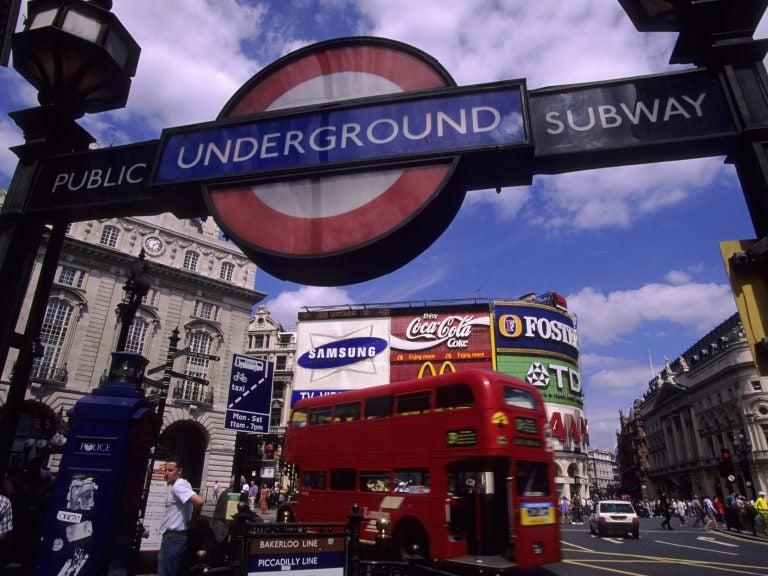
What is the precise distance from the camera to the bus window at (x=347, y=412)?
12.3 metres

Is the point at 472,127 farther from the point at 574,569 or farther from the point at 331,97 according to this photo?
the point at 574,569

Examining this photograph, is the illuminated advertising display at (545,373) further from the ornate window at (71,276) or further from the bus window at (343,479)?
the ornate window at (71,276)

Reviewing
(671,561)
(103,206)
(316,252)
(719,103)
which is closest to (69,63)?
(103,206)

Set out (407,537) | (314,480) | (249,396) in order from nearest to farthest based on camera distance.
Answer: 1. (249,396)
2. (407,537)
3. (314,480)

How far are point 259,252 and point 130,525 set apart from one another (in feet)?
14.0

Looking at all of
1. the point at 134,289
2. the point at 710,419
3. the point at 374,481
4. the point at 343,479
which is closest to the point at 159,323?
the point at 343,479

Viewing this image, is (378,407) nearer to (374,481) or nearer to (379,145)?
(374,481)

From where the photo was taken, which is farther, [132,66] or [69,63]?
[132,66]

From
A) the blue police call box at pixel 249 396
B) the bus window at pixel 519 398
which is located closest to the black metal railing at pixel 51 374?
the blue police call box at pixel 249 396

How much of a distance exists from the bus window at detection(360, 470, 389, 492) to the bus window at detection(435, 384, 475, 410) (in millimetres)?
2217

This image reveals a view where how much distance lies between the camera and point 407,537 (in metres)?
10.2

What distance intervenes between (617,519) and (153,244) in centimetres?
3268

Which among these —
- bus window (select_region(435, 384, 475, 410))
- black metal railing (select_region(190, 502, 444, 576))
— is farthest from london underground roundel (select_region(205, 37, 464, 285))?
bus window (select_region(435, 384, 475, 410))

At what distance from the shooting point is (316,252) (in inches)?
82.0
